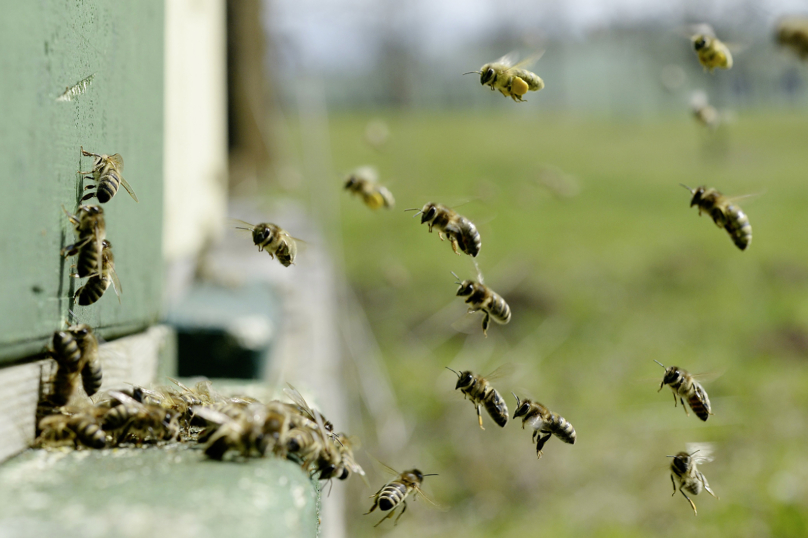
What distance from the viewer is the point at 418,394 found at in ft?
24.1

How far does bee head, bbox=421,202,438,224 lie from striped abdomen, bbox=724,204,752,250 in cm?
101

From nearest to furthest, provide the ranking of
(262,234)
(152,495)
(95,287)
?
(152,495)
(95,287)
(262,234)

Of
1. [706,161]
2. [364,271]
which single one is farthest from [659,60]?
[364,271]

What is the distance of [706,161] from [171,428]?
69.7 ft

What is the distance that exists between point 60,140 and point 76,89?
0.41ft

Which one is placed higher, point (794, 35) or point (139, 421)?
point (794, 35)

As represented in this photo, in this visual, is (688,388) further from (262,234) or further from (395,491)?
(262,234)

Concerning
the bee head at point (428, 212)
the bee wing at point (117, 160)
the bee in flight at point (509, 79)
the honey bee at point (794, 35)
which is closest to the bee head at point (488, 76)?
the bee in flight at point (509, 79)

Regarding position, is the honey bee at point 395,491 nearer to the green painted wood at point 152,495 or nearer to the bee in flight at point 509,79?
the green painted wood at point 152,495

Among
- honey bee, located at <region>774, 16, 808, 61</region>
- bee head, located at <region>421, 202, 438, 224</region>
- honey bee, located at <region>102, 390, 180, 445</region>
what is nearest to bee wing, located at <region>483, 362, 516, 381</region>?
bee head, located at <region>421, 202, 438, 224</region>

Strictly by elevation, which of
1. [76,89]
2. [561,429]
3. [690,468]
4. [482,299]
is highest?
[76,89]

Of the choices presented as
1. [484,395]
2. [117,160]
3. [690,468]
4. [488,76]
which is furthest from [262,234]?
[690,468]

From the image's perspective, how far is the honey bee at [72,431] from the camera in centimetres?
125

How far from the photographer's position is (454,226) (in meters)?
2.03
